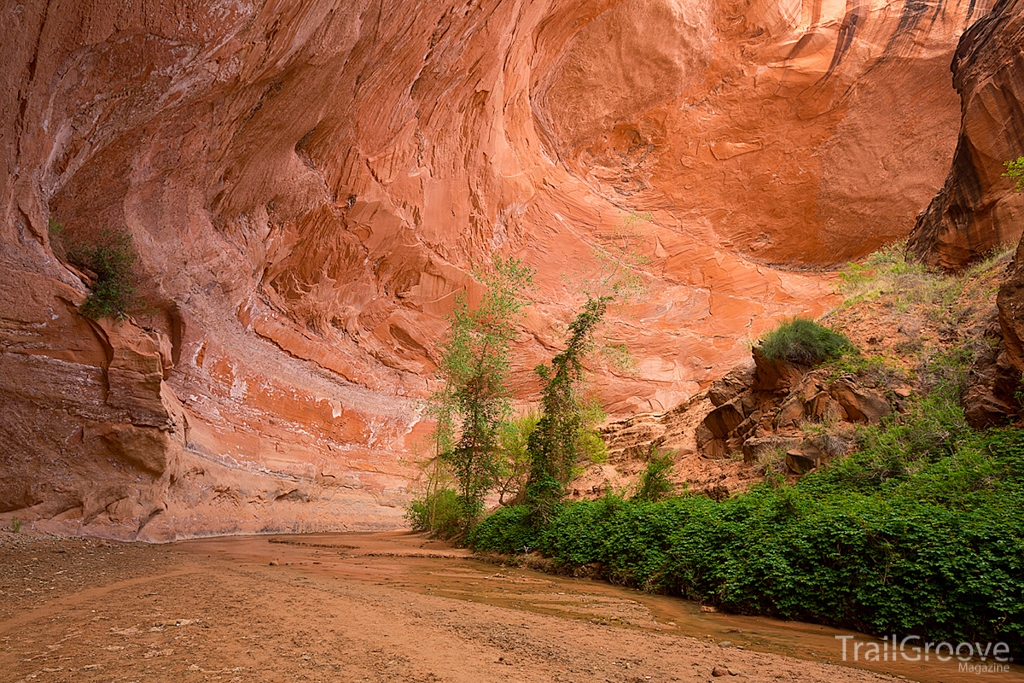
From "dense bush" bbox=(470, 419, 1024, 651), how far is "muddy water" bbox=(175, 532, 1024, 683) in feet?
0.92

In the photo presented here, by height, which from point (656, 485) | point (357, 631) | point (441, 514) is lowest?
point (357, 631)

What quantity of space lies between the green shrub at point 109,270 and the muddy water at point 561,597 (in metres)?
4.42

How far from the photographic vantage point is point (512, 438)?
38.3ft

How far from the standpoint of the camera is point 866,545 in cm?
498

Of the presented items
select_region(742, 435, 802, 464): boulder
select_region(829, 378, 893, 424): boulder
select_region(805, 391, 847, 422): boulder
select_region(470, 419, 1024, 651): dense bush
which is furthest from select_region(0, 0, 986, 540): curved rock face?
select_region(829, 378, 893, 424): boulder

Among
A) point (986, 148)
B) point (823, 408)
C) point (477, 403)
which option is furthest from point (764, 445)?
point (986, 148)

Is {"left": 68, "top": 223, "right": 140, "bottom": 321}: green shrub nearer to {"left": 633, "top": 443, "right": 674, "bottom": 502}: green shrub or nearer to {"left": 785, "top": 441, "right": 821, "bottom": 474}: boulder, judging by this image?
{"left": 633, "top": 443, "right": 674, "bottom": 502}: green shrub

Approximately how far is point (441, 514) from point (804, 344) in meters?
7.86

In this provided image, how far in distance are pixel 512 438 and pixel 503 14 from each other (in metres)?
10.6

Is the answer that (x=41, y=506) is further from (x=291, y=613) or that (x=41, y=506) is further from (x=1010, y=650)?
(x=1010, y=650)

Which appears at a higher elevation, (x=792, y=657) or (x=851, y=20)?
(x=851, y=20)

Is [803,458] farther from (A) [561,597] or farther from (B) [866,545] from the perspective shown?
(A) [561,597]

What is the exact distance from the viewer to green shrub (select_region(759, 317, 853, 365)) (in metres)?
9.28

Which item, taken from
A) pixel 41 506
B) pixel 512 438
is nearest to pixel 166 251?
pixel 41 506
